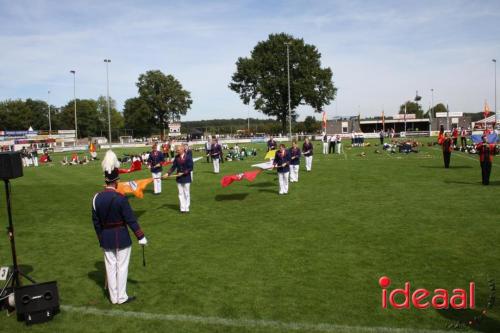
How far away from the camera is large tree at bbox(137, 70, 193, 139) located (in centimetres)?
10194

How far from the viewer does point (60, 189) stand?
21.1 metres

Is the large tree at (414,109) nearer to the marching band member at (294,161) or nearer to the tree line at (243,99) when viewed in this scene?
the tree line at (243,99)

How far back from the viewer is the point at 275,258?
884 cm

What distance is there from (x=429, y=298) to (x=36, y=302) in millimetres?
6120

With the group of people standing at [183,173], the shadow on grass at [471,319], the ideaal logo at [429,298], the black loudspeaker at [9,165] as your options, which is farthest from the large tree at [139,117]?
the shadow on grass at [471,319]

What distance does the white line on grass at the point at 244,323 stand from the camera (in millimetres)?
5629

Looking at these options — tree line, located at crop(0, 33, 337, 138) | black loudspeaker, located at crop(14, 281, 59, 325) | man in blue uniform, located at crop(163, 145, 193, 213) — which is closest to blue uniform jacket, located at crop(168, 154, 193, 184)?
man in blue uniform, located at crop(163, 145, 193, 213)

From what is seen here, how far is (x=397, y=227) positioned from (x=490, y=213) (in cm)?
338

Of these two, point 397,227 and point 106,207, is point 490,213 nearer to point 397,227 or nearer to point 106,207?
point 397,227

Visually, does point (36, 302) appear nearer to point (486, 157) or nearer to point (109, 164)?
point (109, 164)

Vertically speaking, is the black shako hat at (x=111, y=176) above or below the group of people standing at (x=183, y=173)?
above

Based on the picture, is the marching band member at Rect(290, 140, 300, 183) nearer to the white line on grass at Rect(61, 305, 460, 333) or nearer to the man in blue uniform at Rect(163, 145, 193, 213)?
the man in blue uniform at Rect(163, 145, 193, 213)

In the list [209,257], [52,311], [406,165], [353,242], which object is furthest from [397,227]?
[406,165]

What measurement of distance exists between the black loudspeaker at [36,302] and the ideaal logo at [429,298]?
5132 millimetres
